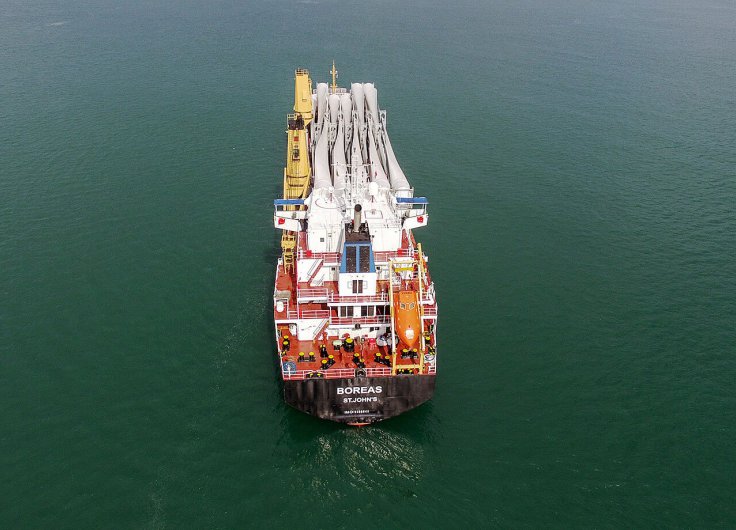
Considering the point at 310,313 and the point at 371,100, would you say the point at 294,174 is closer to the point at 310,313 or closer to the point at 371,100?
the point at 310,313

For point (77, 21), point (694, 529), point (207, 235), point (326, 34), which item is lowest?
point (694, 529)

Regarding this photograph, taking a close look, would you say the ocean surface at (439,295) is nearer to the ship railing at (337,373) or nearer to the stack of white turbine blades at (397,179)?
the ship railing at (337,373)

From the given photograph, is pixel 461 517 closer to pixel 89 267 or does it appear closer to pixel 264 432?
pixel 264 432

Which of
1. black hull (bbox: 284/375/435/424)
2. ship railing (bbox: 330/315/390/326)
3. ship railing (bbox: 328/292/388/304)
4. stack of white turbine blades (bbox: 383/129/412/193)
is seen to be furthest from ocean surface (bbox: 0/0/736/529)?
stack of white turbine blades (bbox: 383/129/412/193)

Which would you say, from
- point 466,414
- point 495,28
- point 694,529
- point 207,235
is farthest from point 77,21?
point 694,529

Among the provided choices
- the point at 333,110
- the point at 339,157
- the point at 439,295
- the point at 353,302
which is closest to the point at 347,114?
the point at 333,110

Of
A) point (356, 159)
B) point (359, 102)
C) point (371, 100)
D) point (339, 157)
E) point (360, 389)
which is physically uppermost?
point (371, 100)
